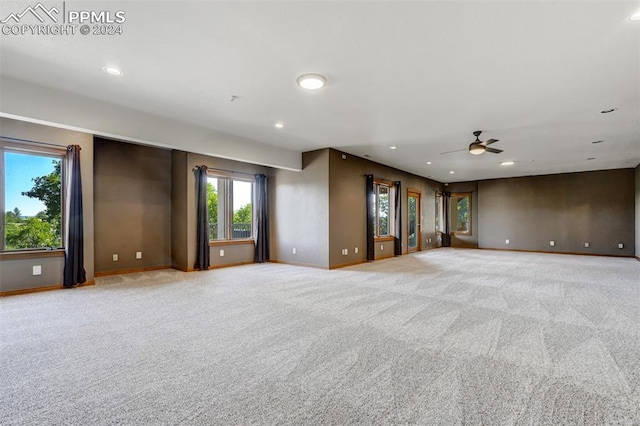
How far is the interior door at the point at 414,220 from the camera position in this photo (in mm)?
10234

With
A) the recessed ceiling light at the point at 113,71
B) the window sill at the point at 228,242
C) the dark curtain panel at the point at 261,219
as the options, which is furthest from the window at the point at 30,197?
the dark curtain panel at the point at 261,219

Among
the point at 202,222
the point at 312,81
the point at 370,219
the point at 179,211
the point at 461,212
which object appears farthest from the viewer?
the point at 461,212

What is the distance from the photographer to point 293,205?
7.40m

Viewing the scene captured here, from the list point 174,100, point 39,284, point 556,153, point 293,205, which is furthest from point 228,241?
point 556,153

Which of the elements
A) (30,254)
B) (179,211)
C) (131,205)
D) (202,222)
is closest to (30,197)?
(30,254)

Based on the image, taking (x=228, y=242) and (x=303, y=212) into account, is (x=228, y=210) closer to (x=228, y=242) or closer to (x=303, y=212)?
(x=228, y=242)

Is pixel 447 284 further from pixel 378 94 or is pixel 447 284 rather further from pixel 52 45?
pixel 52 45

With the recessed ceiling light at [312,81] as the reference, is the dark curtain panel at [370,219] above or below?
below

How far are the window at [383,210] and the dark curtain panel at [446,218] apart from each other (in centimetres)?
435

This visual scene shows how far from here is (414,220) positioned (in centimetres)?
1061

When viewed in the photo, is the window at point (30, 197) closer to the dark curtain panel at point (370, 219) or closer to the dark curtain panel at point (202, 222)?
the dark curtain panel at point (202, 222)

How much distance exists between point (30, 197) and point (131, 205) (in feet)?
5.63

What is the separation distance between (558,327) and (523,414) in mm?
1899

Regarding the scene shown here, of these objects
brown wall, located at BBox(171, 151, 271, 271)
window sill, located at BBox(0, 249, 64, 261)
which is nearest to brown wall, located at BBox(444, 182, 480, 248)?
brown wall, located at BBox(171, 151, 271, 271)
